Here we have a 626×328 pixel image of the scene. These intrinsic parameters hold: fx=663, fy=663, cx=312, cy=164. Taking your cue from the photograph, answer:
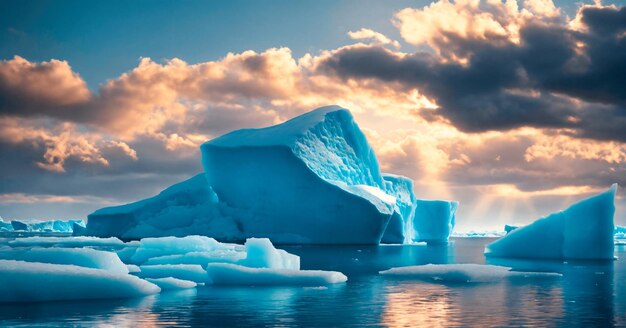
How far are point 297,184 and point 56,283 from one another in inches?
950

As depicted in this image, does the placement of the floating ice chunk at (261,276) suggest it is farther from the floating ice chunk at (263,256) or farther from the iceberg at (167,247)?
the iceberg at (167,247)

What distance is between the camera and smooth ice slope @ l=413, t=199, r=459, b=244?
52031 mm

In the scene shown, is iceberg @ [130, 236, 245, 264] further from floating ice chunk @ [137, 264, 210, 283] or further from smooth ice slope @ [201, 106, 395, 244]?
smooth ice slope @ [201, 106, 395, 244]

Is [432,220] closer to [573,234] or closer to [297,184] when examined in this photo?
[297,184]

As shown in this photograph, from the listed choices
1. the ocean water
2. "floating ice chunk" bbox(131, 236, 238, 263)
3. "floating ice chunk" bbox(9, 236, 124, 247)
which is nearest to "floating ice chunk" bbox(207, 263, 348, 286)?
the ocean water

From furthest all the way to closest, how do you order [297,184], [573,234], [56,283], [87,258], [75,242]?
[297,184] < [75,242] < [573,234] < [87,258] < [56,283]

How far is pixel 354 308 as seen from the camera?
9.48 meters

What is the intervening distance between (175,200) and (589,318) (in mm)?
32188

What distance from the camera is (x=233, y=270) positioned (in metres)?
12.7

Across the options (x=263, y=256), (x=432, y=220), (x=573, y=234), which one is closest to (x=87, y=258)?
(x=263, y=256)

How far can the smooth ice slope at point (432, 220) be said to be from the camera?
52031 mm

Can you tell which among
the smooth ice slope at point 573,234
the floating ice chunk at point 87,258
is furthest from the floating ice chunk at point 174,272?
the smooth ice slope at point 573,234

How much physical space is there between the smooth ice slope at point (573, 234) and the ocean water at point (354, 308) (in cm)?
888

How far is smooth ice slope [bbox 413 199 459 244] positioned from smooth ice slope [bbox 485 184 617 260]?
27782 mm
